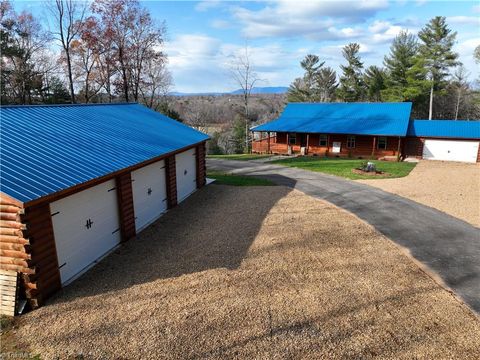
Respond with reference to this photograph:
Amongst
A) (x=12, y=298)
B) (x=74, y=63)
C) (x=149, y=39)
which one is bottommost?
(x=12, y=298)

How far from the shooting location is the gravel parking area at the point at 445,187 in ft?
51.1

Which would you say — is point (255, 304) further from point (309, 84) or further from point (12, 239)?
point (309, 84)

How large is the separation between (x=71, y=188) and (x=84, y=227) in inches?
73.1

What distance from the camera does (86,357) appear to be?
6344mm

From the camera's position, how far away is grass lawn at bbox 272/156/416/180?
22962mm

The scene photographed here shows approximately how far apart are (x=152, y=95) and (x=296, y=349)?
3771 cm

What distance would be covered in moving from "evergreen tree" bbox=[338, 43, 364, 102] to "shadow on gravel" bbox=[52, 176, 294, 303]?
43353 mm

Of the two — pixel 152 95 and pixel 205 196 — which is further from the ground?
pixel 152 95

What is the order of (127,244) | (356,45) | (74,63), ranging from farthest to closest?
(356,45) < (74,63) < (127,244)

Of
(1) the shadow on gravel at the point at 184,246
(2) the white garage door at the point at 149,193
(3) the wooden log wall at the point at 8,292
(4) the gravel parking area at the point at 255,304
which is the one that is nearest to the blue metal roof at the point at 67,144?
(2) the white garage door at the point at 149,193

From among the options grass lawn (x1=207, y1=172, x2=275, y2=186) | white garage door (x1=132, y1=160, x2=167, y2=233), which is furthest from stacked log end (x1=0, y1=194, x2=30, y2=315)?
grass lawn (x1=207, y1=172, x2=275, y2=186)

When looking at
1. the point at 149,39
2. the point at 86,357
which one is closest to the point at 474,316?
the point at 86,357

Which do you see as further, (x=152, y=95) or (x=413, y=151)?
(x=152, y=95)

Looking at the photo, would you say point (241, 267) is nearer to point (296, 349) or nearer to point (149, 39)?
point (296, 349)
